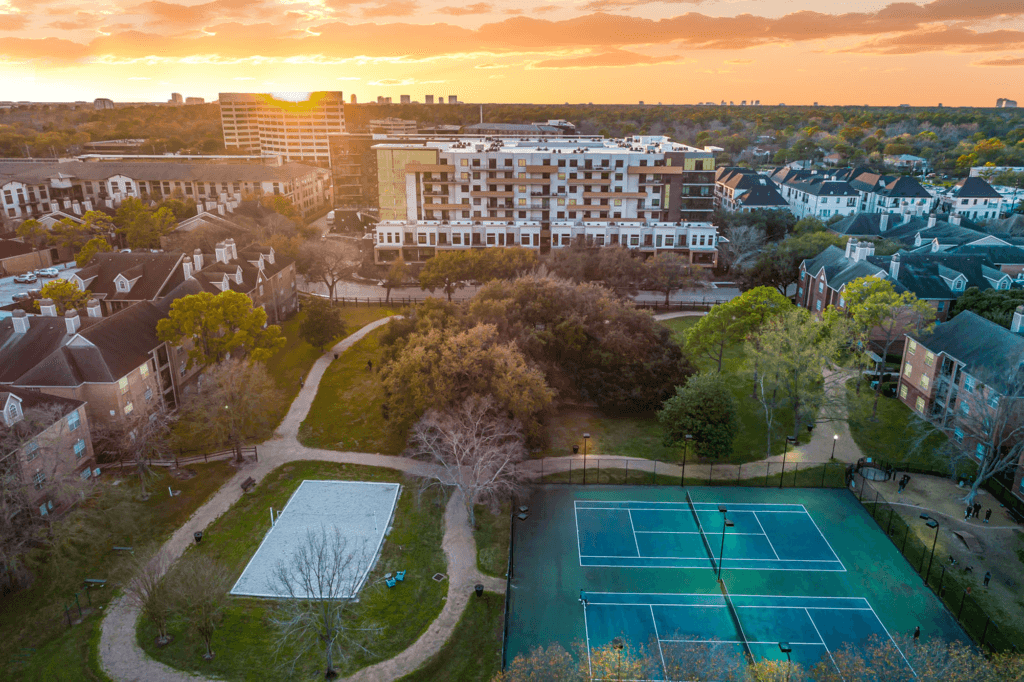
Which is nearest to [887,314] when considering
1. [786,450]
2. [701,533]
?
[786,450]

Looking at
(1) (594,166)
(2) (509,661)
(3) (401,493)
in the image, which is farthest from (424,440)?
(1) (594,166)

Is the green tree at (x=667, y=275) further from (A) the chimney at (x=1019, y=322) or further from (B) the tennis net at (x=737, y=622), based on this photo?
(B) the tennis net at (x=737, y=622)

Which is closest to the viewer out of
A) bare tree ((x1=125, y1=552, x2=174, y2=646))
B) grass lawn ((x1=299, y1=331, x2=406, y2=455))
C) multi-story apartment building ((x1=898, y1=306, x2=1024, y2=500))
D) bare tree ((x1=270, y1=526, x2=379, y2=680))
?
bare tree ((x1=270, y1=526, x2=379, y2=680))

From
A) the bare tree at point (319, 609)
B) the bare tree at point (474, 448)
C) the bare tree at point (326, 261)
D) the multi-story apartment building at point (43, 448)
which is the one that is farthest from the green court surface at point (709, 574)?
the bare tree at point (326, 261)

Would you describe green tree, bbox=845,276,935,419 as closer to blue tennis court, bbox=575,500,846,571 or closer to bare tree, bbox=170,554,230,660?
blue tennis court, bbox=575,500,846,571

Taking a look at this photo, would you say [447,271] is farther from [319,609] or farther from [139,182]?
[139,182]

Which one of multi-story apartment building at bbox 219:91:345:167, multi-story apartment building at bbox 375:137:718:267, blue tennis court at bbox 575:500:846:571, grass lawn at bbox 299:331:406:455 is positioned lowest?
blue tennis court at bbox 575:500:846:571

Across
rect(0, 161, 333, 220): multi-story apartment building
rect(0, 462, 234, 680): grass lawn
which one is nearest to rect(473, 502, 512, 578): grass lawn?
rect(0, 462, 234, 680): grass lawn
